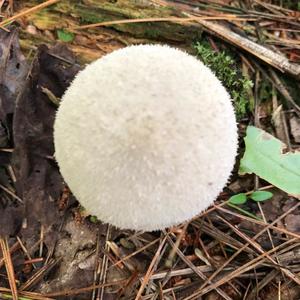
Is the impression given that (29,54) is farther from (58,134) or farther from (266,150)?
(266,150)

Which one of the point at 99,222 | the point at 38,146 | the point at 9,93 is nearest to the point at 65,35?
the point at 9,93

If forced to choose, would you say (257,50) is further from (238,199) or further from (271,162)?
(238,199)

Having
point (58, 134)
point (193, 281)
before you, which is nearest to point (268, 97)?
point (193, 281)

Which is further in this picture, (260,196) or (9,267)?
(260,196)

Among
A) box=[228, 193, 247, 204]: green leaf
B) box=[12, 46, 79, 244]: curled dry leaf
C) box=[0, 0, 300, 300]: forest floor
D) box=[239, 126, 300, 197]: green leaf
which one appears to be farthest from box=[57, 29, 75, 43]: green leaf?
box=[228, 193, 247, 204]: green leaf

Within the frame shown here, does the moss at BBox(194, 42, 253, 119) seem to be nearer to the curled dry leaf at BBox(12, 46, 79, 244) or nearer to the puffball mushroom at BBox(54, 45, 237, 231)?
the puffball mushroom at BBox(54, 45, 237, 231)

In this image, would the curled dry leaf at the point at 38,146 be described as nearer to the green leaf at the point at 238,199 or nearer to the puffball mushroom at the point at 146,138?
the puffball mushroom at the point at 146,138
